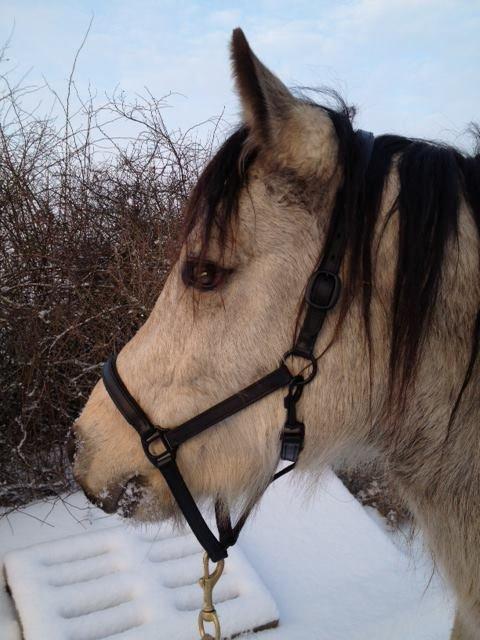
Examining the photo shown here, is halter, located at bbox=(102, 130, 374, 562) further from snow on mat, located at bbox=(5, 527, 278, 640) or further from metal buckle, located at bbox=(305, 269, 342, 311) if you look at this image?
snow on mat, located at bbox=(5, 527, 278, 640)

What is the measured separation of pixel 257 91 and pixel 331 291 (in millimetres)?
524

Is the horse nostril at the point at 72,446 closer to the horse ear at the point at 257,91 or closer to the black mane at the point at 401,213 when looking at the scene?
the black mane at the point at 401,213

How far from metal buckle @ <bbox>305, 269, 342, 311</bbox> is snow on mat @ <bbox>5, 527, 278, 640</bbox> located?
1.75 m

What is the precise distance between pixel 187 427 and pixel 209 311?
35 centimetres

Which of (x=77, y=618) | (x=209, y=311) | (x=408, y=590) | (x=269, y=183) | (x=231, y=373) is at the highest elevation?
(x=269, y=183)

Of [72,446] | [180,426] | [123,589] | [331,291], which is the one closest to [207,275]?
[331,291]

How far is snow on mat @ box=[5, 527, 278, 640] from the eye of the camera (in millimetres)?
2449

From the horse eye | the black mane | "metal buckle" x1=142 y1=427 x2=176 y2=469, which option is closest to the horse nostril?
"metal buckle" x1=142 y1=427 x2=176 y2=469

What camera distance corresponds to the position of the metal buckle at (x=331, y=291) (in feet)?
4.09

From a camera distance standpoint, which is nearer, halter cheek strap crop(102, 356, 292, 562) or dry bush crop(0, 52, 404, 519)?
halter cheek strap crop(102, 356, 292, 562)

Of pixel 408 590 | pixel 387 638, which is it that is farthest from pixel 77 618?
pixel 408 590

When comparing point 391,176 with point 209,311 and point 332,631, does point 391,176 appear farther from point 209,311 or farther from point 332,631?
point 332,631

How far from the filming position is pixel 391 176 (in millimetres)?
1317

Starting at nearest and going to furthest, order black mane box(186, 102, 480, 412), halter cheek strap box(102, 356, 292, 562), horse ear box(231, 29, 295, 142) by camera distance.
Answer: horse ear box(231, 29, 295, 142), black mane box(186, 102, 480, 412), halter cheek strap box(102, 356, 292, 562)
